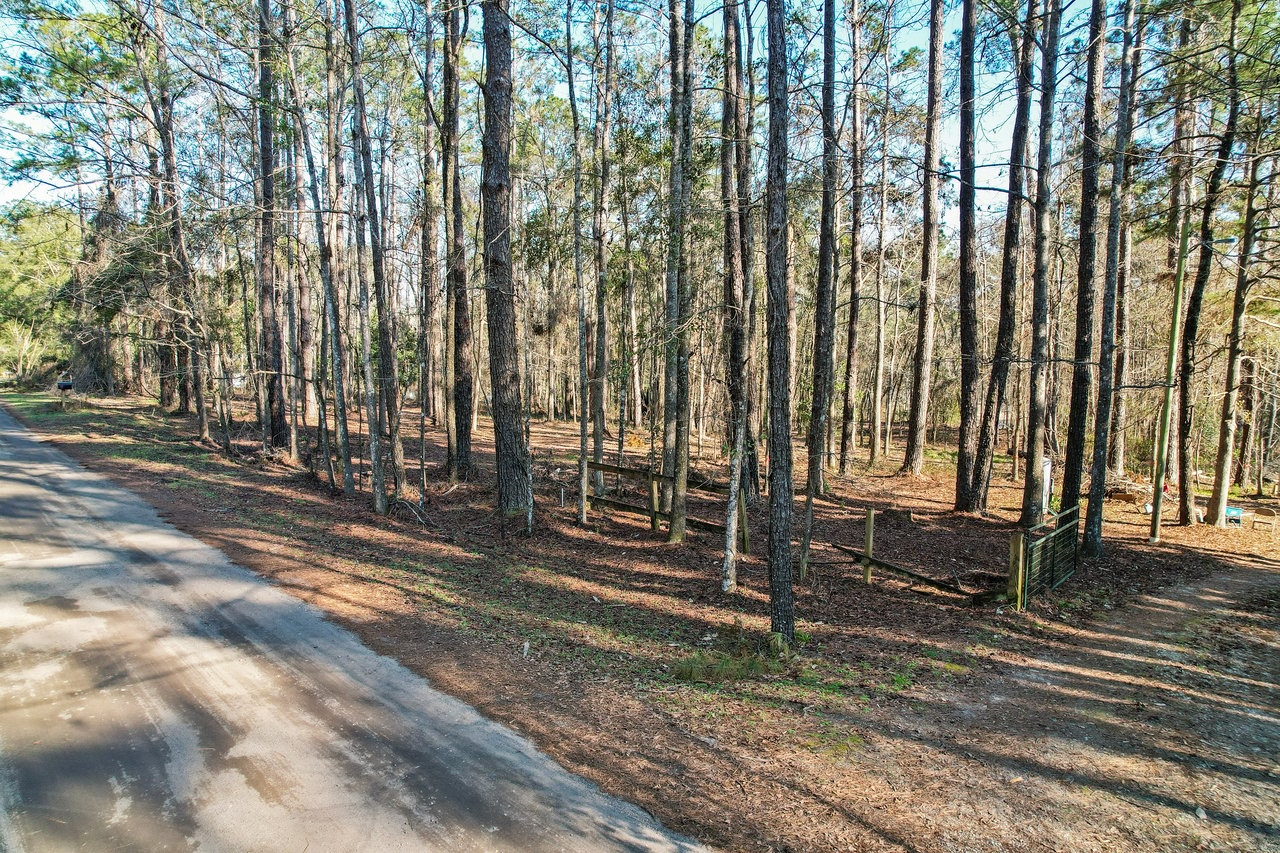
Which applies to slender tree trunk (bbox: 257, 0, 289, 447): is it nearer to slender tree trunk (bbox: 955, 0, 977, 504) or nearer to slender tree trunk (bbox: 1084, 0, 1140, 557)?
slender tree trunk (bbox: 955, 0, 977, 504)

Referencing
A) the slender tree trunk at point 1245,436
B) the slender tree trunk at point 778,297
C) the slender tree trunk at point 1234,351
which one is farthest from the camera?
the slender tree trunk at point 1245,436

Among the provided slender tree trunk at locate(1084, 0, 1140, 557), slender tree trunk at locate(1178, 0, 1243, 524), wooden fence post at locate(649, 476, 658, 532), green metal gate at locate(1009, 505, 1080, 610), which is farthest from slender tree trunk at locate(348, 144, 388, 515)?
slender tree trunk at locate(1178, 0, 1243, 524)

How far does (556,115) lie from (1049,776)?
26.3 metres

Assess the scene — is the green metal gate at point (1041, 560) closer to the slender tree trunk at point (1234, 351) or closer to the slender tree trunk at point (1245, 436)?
the slender tree trunk at point (1234, 351)

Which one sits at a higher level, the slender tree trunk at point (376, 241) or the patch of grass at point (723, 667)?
the slender tree trunk at point (376, 241)

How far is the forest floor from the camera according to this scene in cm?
474

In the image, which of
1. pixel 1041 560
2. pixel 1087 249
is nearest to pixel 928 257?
pixel 1087 249

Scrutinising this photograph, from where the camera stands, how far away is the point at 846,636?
28.1 feet

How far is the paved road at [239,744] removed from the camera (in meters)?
4.11

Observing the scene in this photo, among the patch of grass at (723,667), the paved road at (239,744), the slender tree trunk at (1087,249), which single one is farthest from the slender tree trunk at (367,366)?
the slender tree trunk at (1087,249)

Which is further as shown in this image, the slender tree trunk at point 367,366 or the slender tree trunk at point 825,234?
the slender tree trunk at point 367,366

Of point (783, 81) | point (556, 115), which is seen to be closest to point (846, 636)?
point (783, 81)

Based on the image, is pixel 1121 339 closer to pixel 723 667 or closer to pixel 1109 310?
pixel 1109 310

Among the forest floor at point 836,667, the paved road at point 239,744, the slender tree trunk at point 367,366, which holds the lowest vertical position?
the forest floor at point 836,667
